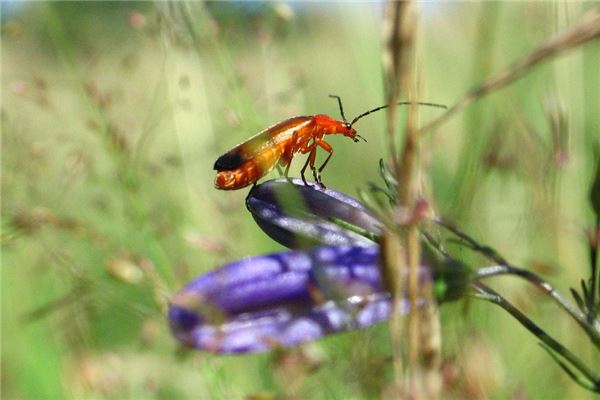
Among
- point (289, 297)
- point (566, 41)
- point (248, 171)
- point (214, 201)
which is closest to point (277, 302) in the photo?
point (289, 297)

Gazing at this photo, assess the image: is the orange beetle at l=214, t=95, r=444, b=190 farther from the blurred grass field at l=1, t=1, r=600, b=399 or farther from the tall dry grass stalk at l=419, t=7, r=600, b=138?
the tall dry grass stalk at l=419, t=7, r=600, b=138

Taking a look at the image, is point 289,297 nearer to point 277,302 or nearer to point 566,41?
point 277,302

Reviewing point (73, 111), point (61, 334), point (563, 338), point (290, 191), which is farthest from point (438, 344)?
point (73, 111)

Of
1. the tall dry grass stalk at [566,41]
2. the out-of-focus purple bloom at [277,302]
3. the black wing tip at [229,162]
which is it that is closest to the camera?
the tall dry grass stalk at [566,41]

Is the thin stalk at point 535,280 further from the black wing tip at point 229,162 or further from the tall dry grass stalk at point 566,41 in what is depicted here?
the tall dry grass stalk at point 566,41

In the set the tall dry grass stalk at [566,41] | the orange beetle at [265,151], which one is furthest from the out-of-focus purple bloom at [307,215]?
the tall dry grass stalk at [566,41]

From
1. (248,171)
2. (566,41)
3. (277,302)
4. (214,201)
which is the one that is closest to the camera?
(566,41)

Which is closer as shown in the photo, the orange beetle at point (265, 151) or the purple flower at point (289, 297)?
the purple flower at point (289, 297)
